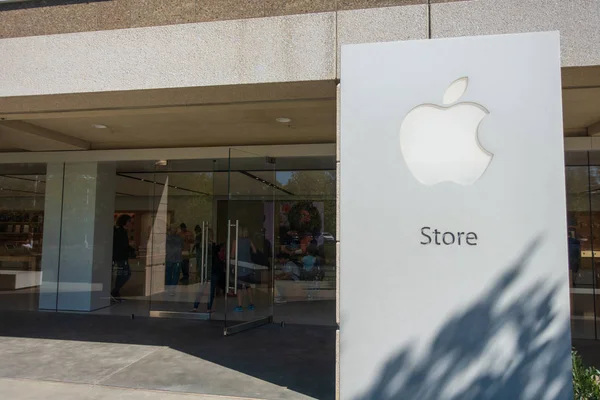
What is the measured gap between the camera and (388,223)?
406 cm

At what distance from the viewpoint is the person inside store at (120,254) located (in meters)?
11.1

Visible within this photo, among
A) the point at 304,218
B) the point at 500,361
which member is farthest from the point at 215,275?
the point at 500,361

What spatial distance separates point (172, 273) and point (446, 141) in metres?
8.01

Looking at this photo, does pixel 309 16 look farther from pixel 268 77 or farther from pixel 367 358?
pixel 367 358

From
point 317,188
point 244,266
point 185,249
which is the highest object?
point 317,188

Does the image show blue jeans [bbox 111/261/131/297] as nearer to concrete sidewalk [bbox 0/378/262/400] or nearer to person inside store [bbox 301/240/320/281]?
person inside store [bbox 301/240/320/281]

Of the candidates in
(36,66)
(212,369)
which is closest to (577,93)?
(212,369)

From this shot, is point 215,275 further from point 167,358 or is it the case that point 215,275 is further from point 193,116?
point 193,116

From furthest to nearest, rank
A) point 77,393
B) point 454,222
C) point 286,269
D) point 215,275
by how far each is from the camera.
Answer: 1. point 286,269
2. point 215,275
3. point 77,393
4. point 454,222

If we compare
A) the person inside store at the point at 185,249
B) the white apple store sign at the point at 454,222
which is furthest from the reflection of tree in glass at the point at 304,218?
the white apple store sign at the point at 454,222

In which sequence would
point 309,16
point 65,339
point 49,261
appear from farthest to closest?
point 49,261, point 65,339, point 309,16

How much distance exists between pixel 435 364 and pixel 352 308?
81 centimetres

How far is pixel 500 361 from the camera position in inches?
149

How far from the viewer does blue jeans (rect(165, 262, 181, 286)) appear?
10.5 m
